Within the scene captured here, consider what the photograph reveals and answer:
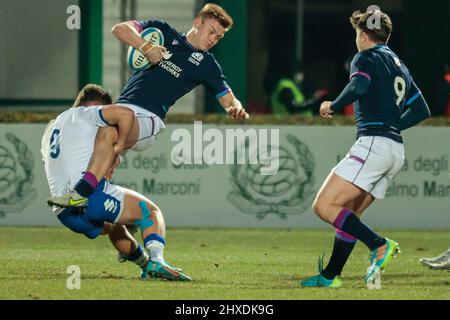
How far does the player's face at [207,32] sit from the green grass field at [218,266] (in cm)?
184

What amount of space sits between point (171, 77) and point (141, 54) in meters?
0.31

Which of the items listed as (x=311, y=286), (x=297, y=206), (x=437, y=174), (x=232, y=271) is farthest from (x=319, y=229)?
(x=311, y=286)

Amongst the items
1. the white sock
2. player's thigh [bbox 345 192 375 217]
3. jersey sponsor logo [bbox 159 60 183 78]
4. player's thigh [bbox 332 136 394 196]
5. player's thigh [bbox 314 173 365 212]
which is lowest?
the white sock

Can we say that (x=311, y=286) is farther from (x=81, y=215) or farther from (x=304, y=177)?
(x=304, y=177)

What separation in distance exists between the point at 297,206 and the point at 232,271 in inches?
216

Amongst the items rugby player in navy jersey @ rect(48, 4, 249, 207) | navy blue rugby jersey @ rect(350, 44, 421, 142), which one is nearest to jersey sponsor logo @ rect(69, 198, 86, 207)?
rugby player in navy jersey @ rect(48, 4, 249, 207)

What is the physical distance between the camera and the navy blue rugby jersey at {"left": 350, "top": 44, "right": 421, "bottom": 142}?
10.1 m

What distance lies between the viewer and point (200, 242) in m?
15.4

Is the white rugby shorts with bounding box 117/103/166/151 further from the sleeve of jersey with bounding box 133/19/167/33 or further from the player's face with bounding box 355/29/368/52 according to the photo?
the player's face with bounding box 355/29/368/52

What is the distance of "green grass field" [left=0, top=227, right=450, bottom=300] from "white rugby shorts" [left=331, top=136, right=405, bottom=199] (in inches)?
30.9

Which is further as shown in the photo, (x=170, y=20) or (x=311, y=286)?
(x=170, y=20)

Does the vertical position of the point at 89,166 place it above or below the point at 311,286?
above

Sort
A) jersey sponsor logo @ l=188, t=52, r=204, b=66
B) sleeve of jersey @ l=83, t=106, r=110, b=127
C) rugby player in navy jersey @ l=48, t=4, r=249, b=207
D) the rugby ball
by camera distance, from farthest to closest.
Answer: jersey sponsor logo @ l=188, t=52, r=204, b=66 < the rugby ball < rugby player in navy jersey @ l=48, t=4, r=249, b=207 < sleeve of jersey @ l=83, t=106, r=110, b=127

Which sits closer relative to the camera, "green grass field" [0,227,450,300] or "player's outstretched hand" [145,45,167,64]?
"green grass field" [0,227,450,300]
